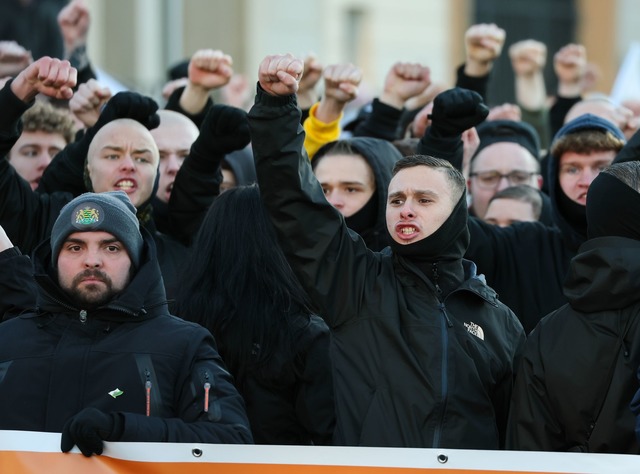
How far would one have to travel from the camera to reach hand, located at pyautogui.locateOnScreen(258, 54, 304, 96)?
4965 mm

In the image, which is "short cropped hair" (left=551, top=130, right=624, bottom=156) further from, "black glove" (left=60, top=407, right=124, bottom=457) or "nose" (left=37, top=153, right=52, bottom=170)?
"black glove" (left=60, top=407, right=124, bottom=457)

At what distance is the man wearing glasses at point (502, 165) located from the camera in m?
7.80

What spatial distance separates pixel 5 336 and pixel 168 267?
1413 millimetres

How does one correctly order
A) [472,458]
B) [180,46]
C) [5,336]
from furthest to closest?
[180,46] < [5,336] < [472,458]

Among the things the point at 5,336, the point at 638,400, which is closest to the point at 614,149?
the point at 638,400

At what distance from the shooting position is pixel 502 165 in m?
7.82

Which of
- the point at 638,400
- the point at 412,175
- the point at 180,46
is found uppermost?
the point at 412,175

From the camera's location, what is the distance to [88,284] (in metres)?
5.14

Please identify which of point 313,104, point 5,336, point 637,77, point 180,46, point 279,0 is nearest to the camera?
point 5,336

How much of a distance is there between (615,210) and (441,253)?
23.0 inches

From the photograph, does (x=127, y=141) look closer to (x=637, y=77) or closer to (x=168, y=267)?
(x=168, y=267)

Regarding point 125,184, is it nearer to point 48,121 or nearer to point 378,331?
point 48,121

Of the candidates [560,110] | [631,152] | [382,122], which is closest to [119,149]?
[382,122]

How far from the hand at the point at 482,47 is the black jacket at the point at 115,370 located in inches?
124
